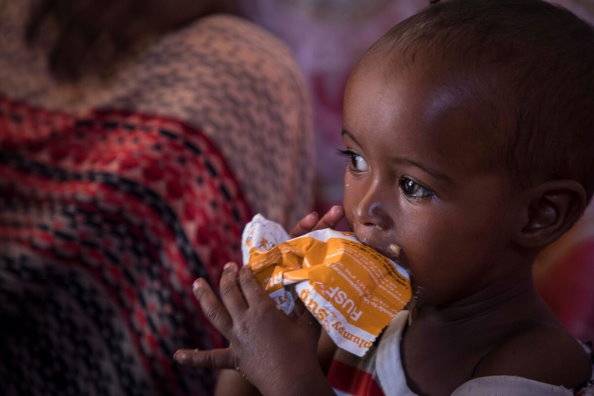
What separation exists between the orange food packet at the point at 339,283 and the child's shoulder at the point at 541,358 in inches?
4.8

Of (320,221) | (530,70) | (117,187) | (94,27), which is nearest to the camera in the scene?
(530,70)

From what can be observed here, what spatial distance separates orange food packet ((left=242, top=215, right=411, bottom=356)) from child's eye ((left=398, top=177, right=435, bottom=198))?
78 millimetres

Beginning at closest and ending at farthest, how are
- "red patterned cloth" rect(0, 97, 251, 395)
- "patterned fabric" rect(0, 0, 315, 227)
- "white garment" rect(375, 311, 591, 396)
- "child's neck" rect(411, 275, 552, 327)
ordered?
1. "white garment" rect(375, 311, 591, 396)
2. "child's neck" rect(411, 275, 552, 327)
3. "red patterned cloth" rect(0, 97, 251, 395)
4. "patterned fabric" rect(0, 0, 315, 227)

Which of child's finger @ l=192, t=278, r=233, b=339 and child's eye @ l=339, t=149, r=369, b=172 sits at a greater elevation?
child's eye @ l=339, t=149, r=369, b=172

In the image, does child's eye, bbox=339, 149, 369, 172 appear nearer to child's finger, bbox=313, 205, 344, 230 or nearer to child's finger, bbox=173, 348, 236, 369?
child's finger, bbox=313, 205, 344, 230

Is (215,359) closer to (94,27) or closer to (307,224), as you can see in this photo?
(307,224)

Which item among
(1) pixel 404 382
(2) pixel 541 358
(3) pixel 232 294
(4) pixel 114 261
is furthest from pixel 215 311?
(4) pixel 114 261

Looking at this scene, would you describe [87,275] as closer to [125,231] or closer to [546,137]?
[125,231]

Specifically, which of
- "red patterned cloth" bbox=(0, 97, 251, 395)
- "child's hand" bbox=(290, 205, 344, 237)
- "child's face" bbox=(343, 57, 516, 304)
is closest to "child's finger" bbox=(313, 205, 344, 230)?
"child's hand" bbox=(290, 205, 344, 237)

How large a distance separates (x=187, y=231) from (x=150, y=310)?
0.51 feet

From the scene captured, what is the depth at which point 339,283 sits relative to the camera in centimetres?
87

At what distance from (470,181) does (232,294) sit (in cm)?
30

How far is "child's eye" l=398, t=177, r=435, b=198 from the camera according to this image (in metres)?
0.89

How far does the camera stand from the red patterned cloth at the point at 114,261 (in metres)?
1.42
